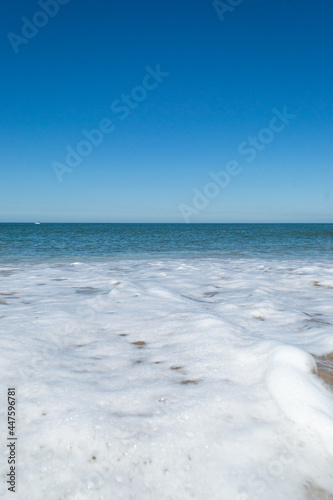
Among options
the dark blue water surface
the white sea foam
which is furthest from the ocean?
the dark blue water surface

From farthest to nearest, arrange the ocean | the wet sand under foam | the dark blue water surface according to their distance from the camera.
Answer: the dark blue water surface < the wet sand under foam < the ocean

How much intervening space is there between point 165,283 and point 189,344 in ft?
12.6

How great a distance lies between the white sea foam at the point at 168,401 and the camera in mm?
1667

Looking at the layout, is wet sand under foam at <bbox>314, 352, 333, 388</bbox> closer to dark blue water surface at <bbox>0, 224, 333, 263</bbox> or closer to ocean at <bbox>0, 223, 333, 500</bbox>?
ocean at <bbox>0, 223, 333, 500</bbox>

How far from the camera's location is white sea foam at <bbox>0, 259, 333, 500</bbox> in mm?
1667

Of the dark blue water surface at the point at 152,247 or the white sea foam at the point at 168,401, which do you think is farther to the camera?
the dark blue water surface at the point at 152,247

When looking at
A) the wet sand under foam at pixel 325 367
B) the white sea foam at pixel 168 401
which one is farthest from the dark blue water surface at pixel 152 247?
the wet sand under foam at pixel 325 367

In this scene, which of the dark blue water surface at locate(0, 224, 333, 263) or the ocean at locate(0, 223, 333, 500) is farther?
the dark blue water surface at locate(0, 224, 333, 263)

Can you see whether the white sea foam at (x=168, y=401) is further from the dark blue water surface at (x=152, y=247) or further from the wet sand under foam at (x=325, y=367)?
the dark blue water surface at (x=152, y=247)

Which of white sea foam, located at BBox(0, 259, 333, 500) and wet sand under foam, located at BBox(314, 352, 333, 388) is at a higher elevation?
wet sand under foam, located at BBox(314, 352, 333, 388)

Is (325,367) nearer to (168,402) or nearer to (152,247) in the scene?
(168,402)

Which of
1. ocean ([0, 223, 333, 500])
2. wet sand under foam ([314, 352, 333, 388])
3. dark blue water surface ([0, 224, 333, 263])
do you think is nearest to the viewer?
ocean ([0, 223, 333, 500])

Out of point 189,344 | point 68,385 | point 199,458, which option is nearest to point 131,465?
point 199,458

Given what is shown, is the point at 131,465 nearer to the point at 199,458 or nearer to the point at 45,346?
the point at 199,458
